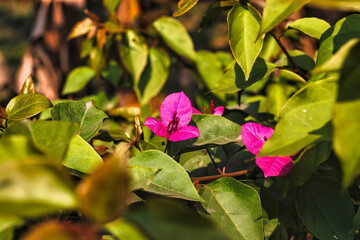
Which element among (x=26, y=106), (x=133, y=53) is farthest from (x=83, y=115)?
(x=133, y=53)

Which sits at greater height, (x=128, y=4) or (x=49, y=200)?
(x=49, y=200)

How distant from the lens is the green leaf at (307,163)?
42cm

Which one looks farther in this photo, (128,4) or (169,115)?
(128,4)

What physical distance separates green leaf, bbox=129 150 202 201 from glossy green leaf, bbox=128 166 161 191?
26 mm

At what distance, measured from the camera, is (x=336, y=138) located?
26cm

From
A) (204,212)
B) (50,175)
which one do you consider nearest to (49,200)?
(50,175)

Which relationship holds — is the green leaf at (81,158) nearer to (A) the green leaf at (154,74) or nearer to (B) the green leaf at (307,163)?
(B) the green leaf at (307,163)

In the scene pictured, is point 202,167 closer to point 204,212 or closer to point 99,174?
point 204,212

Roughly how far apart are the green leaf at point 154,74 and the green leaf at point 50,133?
2.10 ft

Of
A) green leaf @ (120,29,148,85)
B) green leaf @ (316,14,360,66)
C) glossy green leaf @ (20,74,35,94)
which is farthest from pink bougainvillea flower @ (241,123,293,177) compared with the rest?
green leaf @ (120,29,148,85)

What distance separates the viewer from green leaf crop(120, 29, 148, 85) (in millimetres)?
956

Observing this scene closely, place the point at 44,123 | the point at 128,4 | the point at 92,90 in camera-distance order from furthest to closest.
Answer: the point at 92,90, the point at 128,4, the point at 44,123

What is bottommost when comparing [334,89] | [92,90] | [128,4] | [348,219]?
[92,90]

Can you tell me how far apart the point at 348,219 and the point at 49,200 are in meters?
0.45
